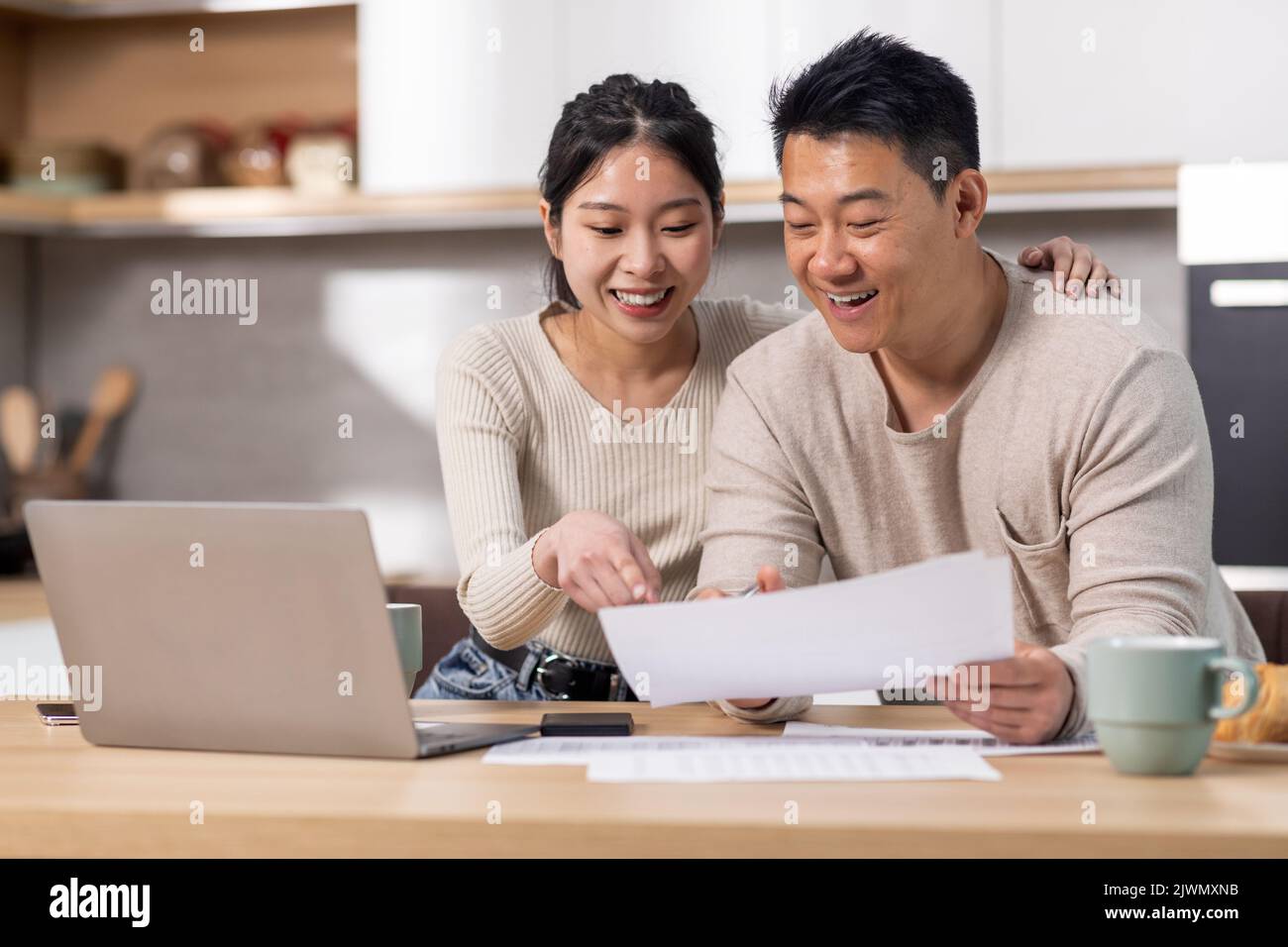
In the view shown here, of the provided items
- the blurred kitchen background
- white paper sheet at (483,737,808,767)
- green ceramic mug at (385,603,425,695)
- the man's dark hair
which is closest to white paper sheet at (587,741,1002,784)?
white paper sheet at (483,737,808,767)

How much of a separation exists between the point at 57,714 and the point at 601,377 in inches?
30.3

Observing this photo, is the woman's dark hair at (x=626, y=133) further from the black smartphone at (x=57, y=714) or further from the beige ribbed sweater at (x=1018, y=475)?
the black smartphone at (x=57, y=714)

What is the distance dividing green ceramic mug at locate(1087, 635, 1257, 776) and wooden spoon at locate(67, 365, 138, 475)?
9.93 feet

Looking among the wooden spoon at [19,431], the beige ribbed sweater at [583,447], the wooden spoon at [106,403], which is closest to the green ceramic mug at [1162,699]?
the beige ribbed sweater at [583,447]

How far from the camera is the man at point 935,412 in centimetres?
130

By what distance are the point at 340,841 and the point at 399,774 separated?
124mm

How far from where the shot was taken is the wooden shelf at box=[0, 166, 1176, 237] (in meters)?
2.73

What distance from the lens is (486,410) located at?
1.68 m

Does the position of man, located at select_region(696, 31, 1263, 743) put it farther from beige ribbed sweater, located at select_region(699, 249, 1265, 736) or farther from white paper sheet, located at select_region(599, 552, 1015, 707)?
white paper sheet, located at select_region(599, 552, 1015, 707)

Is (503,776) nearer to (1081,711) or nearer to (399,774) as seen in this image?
(399,774)

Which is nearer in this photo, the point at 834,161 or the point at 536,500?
the point at 834,161

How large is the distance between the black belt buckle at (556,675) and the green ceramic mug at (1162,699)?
86 centimetres

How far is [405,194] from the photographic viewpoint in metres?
2.95
